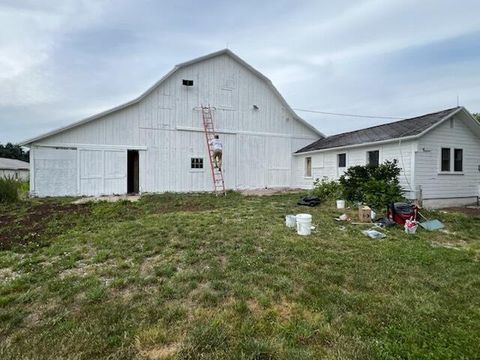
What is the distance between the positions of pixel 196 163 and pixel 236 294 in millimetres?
12113

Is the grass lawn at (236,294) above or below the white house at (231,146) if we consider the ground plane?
below

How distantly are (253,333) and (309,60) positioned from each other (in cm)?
1718

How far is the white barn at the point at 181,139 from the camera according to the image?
Result: 12.8 metres

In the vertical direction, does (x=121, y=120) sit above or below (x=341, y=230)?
above

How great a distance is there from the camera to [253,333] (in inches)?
96.4

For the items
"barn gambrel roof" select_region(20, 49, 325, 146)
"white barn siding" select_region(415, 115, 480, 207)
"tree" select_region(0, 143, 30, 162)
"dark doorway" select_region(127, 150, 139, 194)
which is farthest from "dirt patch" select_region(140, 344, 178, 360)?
"tree" select_region(0, 143, 30, 162)

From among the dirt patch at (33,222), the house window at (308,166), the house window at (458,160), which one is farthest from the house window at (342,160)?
the dirt patch at (33,222)

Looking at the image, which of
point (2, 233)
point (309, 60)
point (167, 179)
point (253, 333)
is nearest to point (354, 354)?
point (253, 333)

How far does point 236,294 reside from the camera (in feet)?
10.5

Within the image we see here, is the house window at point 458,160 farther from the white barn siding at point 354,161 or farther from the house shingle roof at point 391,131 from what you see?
the white barn siding at point 354,161

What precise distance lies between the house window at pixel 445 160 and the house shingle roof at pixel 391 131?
1.34m

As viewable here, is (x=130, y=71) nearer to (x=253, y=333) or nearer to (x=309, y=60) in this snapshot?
(x=309, y=60)

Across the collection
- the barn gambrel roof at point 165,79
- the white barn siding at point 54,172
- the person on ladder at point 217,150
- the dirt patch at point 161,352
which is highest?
the barn gambrel roof at point 165,79

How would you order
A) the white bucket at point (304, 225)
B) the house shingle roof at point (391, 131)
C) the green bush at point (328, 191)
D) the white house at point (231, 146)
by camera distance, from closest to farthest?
1. the white bucket at point (304, 225)
2. the house shingle roof at point (391, 131)
3. the white house at point (231, 146)
4. the green bush at point (328, 191)
